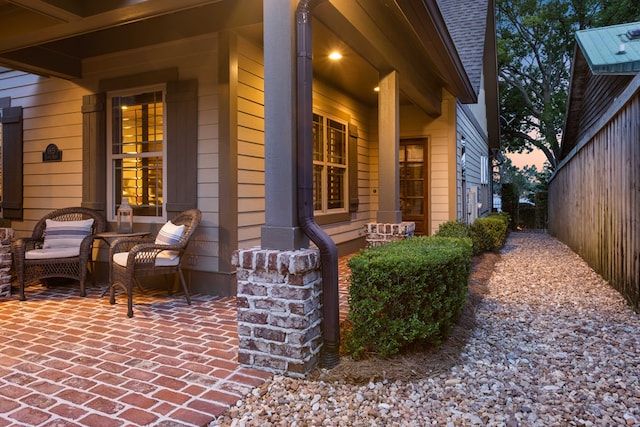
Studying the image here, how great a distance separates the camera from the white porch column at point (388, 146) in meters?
5.01

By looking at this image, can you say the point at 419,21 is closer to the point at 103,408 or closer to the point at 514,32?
the point at 103,408

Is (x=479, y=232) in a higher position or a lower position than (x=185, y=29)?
lower

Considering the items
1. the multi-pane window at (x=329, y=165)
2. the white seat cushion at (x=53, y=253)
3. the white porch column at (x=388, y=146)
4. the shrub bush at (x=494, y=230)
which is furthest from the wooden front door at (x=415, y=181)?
the white seat cushion at (x=53, y=253)

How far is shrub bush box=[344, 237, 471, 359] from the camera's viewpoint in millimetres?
2627

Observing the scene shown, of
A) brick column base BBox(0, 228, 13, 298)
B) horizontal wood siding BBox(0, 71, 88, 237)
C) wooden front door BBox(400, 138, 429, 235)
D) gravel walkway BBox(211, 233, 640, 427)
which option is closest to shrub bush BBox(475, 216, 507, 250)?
wooden front door BBox(400, 138, 429, 235)

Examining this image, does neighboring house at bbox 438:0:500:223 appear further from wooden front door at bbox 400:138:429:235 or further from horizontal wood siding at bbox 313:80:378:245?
horizontal wood siding at bbox 313:80:378:245

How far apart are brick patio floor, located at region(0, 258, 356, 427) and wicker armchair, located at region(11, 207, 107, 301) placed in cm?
39

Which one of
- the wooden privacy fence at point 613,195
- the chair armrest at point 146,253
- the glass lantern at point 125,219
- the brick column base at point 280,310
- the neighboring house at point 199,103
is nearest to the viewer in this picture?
the brick column base at point 280,310

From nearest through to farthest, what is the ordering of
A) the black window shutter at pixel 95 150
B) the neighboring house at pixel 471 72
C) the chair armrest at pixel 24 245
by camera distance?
the chair armrest at pixel 24 245 → the black window shutter at pixel 95 150 → the neighboring house at pixel 471 72

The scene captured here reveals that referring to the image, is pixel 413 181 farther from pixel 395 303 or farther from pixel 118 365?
pixel 118 365

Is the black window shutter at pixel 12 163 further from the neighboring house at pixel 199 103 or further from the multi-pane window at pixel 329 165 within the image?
the multi-pane window at pixel 329 165

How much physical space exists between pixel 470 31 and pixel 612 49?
319 cm

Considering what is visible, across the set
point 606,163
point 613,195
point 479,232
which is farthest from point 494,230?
point 613,195

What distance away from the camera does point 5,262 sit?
14.8 feet
